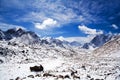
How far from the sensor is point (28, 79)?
25219 millimetres

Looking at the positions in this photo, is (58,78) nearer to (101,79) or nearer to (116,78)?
(101,79)

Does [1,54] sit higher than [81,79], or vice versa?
[1,54]

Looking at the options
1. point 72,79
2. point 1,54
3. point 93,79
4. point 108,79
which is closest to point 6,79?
point 72,79

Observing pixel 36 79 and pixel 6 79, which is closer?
pixel 36 79

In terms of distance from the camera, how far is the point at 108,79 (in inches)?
965

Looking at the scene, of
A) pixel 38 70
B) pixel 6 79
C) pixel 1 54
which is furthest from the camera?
pixel 1 54

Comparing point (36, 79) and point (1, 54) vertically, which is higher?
point (1, 54)

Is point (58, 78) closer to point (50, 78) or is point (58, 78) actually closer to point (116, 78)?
point (50, 78)

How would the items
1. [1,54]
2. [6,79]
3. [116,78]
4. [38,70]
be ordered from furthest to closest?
[1,54]
[38,70]
[6,79]
[116,78]

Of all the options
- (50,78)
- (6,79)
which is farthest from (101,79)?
(6,79)

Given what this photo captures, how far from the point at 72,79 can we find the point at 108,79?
5.19 m

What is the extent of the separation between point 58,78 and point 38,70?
574 inches

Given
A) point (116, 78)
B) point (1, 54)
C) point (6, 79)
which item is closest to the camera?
point (116, 78)

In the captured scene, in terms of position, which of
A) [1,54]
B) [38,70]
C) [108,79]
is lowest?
[108,79]
